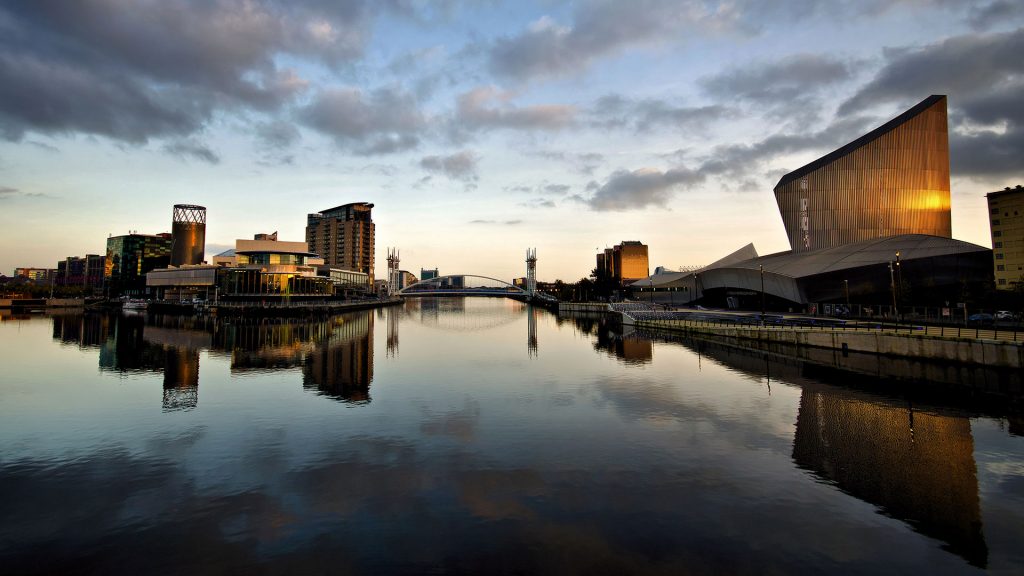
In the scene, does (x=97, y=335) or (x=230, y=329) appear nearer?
(x=97, y=335)

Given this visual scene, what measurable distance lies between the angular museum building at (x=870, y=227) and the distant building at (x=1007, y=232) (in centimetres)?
792

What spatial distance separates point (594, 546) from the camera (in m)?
11.0

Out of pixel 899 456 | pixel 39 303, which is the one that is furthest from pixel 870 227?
pixel 39 303

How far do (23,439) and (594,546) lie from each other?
870 inches

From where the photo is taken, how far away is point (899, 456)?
1694cm

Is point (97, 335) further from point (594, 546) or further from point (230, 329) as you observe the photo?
point (594, 546)

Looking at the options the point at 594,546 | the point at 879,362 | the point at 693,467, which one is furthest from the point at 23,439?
the point at 879,362

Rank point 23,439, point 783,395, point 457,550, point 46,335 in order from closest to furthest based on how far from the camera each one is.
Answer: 1. point 457,550
2. point 23,439
3. point 783,395
4. point 46,335

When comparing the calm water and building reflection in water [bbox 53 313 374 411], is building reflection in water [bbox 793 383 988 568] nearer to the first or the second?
the calm water

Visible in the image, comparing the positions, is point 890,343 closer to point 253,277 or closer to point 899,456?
point 899,456

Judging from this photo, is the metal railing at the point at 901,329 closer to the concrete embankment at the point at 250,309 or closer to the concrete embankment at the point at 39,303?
the concrete embankment at the point at 250,309

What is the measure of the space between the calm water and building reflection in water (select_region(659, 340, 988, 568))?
10 cm

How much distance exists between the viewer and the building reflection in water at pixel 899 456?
12352mm

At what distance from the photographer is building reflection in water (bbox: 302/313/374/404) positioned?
2811 centimetres
